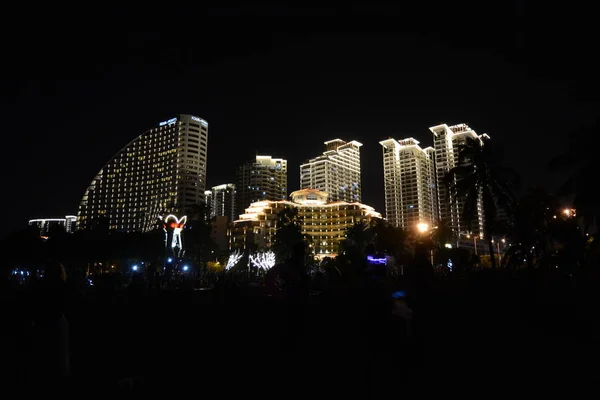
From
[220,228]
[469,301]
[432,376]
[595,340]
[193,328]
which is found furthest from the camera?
[220,228]

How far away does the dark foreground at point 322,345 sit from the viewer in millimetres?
5621

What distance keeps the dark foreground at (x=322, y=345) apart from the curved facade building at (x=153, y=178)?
158m

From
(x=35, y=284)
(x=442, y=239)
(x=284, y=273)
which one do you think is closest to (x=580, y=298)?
(x=284, y=273)

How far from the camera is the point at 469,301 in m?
14.6

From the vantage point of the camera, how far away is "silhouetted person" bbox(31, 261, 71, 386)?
17.3ft

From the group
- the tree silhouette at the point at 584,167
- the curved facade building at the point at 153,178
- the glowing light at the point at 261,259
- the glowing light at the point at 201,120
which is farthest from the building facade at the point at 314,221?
the tree silhouette at the point at 584,167

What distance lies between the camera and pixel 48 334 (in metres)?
5.27

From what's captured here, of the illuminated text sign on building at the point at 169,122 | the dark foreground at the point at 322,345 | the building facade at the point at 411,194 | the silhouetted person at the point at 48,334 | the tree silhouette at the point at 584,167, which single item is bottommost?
the dark foreground at the point at 322,345

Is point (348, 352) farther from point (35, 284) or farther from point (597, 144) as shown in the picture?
point (597, 144)

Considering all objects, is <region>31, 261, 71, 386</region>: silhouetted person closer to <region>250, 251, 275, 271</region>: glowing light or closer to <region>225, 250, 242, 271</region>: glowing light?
<region>250, 251, 275, 271</region>: glowing light

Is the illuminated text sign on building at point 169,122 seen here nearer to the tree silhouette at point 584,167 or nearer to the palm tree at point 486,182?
the palm tree at point 486,182

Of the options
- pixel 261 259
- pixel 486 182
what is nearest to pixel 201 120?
pixel 261 259

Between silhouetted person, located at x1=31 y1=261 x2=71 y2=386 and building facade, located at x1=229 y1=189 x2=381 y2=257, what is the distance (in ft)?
418

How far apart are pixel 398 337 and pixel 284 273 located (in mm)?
2193
